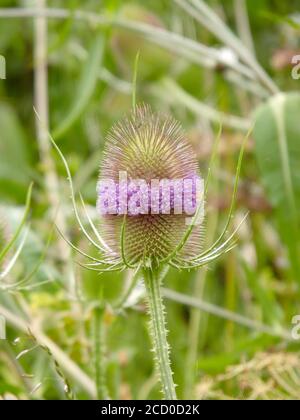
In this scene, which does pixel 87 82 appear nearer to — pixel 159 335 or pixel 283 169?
pixel 283 169

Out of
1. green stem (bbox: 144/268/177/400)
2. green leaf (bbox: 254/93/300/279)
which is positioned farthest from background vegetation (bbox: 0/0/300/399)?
green stem (bbox: 144/268/177/400)

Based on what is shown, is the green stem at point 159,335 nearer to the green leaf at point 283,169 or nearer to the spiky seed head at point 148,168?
the spiky seed head at point 148,168

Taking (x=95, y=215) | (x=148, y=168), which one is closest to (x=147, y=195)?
(x=148, y=168)

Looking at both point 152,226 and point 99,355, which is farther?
point 99,355

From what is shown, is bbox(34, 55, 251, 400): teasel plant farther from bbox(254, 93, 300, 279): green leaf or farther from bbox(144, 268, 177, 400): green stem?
bbox(254, 93, 300, 279): green leaf
